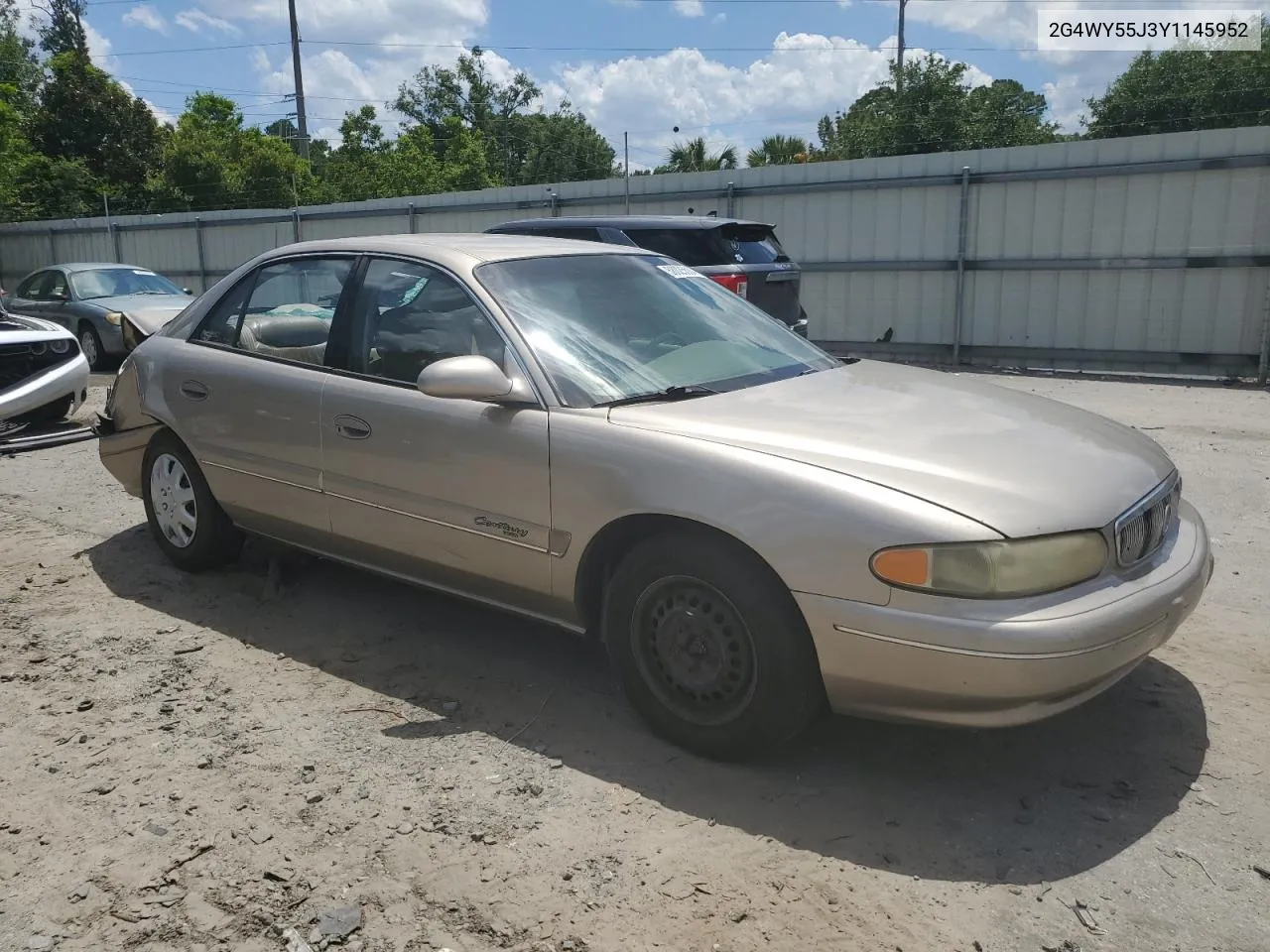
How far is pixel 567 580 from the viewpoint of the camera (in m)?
3.41

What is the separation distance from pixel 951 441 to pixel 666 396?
0.94m

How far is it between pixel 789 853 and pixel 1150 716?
4.91 ft

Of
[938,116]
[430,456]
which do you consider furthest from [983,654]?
[938,116]

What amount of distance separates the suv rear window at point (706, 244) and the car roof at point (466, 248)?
5.05m

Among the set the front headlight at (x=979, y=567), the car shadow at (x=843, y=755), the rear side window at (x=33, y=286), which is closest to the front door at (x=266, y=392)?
the car shadow at (x=843, y=755)

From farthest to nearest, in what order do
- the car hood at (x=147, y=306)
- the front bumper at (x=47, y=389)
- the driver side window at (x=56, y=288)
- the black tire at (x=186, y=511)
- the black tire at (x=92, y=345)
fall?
the driver side window at (x=56, y=288)
the black tire at (x=92, y=345)
the car hood at (x=147, y=306)
the front bumper at (x=47, y=389)
the black tire at (x=186, y=511)

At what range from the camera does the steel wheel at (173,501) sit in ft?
16.1

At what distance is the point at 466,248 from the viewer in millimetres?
4082

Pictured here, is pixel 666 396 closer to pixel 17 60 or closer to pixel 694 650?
pixel 694 650

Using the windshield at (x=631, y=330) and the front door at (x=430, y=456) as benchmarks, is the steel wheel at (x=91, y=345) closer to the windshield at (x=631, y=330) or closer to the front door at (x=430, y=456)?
the front door at (x=430, y=456)

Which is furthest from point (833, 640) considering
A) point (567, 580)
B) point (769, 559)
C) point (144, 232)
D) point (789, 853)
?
point (144, 232)

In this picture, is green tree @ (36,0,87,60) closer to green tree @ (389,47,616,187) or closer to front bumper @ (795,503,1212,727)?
green tree @ (389,47,616,187)

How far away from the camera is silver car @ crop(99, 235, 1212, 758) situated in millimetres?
2750

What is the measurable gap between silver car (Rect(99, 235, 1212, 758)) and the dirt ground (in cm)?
34
